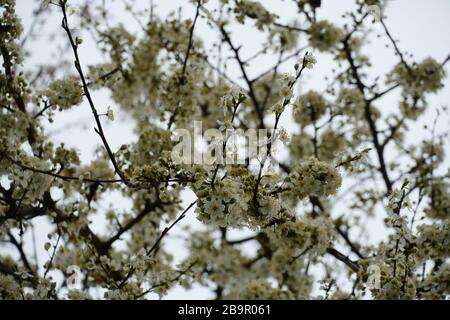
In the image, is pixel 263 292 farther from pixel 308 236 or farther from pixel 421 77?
pixel 421 77

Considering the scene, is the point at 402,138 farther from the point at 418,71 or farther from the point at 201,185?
the point at 201,185

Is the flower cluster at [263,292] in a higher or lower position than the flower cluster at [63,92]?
lower

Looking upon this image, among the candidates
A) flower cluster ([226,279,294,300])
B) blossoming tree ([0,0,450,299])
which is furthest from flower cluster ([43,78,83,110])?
flower cluster ([226,279,294,300])

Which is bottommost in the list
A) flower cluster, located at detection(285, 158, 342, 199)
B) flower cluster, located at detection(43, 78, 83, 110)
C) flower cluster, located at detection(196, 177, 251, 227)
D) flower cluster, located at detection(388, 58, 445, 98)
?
flower cluster, located at detection(196, 177, 251, 227)

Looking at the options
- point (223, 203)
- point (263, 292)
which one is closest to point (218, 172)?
point (223, 203)

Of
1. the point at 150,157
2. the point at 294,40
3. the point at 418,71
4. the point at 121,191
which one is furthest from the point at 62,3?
the point at 418,71

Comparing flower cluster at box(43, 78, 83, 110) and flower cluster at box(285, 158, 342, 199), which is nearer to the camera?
flower cluster at box(285, 158, 342, 199)

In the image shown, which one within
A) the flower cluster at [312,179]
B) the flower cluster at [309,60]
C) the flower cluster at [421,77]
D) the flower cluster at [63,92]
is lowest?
the flower cluster at [312,179]

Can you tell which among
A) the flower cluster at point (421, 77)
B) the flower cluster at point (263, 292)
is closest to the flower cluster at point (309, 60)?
the flower cluster at point (263, 292)

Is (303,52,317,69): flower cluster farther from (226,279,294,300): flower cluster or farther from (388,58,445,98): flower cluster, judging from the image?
(388,58,445,98): flower cluster

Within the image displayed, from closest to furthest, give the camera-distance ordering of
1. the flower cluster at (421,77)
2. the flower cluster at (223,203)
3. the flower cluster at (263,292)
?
the flower cluster at (223,203) → the flower cluster at (263,292) → the flower cluster at (421,77)

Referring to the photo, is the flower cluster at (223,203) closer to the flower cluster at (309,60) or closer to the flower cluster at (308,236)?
the flower cluster at (309,60)

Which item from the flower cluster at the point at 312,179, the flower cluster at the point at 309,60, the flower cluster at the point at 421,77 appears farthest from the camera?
the flower cluster at the point at 421,77
